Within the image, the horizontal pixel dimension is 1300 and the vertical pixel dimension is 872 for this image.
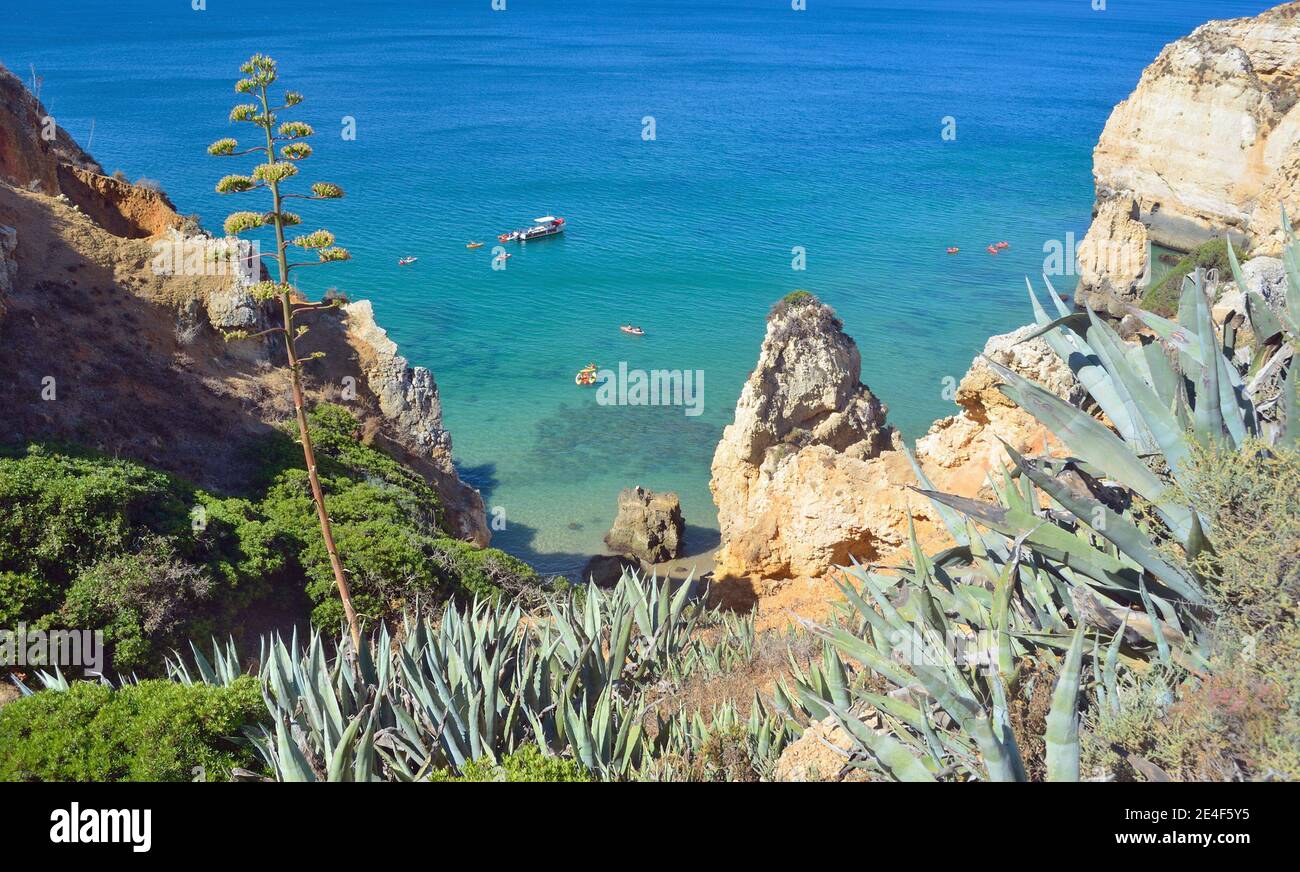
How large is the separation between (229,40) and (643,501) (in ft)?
342

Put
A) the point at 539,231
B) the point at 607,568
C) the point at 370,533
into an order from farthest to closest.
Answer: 1. the point at 539,231
2. the point at 607,568
3. the point at 370,533

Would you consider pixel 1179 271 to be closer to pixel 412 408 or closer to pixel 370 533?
pixel 412 408

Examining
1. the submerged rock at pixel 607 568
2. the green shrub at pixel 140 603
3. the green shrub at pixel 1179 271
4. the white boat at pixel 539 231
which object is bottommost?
the submerged rock at pixel 607 568

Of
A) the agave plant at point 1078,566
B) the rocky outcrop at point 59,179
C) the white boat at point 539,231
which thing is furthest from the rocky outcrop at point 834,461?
the white boat at point 539,231

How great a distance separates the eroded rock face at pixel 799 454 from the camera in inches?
516

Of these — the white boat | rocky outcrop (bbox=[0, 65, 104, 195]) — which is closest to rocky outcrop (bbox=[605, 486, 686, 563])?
rocky outcrop (bbox=[0, 65, 104, 195])

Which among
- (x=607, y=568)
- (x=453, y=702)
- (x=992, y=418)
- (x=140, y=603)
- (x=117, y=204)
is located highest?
(x=117, y=204)

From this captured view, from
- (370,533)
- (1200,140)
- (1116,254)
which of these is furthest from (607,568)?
(1200,140)

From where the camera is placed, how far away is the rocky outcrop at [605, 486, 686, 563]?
70.2 ft

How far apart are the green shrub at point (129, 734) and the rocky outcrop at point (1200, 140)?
35877mm

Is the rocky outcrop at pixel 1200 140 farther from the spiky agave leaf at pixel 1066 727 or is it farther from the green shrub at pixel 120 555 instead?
the spiky agave leaf at pixel 1066 727

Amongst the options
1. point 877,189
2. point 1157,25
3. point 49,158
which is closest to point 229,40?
point 877,189

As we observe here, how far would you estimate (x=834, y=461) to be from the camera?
43.9 ft

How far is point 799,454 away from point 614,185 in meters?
48.9
